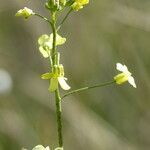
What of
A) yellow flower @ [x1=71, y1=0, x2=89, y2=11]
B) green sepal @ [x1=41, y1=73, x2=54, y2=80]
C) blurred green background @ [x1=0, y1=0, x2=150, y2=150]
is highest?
blurred green background @ [x1=0, y1=0, x2=150, y2=150]

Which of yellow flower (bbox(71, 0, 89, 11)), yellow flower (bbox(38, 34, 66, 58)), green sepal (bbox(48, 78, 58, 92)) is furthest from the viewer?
yellow flower (bbox(38, 34, 66, 58))

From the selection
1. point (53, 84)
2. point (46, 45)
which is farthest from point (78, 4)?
point (53, 84)

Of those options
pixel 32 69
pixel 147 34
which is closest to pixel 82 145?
pixel 32 69

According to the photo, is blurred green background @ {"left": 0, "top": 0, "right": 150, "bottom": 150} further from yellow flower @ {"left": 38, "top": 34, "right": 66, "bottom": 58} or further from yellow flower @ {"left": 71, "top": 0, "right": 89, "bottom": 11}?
yellow flower @ {"left": 71, "top": 0, "right": 89, "bottom": 11}

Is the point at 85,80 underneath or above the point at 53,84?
above

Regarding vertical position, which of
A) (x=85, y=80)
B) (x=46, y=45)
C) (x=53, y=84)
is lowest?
(x=53, y=84)

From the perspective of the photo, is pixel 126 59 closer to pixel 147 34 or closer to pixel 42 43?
pixel 147 34

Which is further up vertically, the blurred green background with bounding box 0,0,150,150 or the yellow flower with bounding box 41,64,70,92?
the blurred green background with bounding box 0,0,150,150

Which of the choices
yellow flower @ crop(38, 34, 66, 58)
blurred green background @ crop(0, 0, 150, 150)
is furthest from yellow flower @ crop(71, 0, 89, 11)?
Result: blurred green background @ crop(0, 0, 150, 150)

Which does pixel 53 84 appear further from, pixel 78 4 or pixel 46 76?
pixel 78 4
